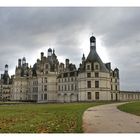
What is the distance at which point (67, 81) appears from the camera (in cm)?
7906

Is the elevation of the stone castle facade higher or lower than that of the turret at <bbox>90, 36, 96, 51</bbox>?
lower


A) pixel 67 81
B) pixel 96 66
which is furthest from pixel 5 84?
pixel 96 66

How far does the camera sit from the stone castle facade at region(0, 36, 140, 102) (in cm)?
6900

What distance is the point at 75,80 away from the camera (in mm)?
77188

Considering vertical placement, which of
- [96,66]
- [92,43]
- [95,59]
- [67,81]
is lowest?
[67,81]

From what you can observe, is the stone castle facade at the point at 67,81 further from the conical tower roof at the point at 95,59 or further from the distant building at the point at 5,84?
the distant building at the point at 5,84

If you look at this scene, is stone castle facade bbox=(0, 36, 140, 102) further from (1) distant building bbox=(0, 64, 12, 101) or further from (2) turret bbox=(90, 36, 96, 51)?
(1) distant building bbox=(0, 64, 12, 101)

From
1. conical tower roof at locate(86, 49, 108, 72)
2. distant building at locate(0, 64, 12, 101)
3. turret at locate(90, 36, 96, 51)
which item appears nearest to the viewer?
conical tower roof at locate(86, 49, 108, 72)

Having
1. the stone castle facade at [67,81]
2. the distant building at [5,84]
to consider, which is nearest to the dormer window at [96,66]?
the stone castle facade at [67,81]

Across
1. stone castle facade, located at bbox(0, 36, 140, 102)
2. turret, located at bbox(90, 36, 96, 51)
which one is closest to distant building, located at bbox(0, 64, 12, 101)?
stone castle facade, located at bbox(0, 36, 140, 102)

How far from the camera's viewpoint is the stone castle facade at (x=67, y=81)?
69.0m

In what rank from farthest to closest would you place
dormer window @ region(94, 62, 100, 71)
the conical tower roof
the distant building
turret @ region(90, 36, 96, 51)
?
the distant building
turret @ region(90, 36, 96, 51)
the conical tower roof
dormer window @ region(94, 62, 100, 71)

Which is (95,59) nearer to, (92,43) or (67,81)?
(92,43)
